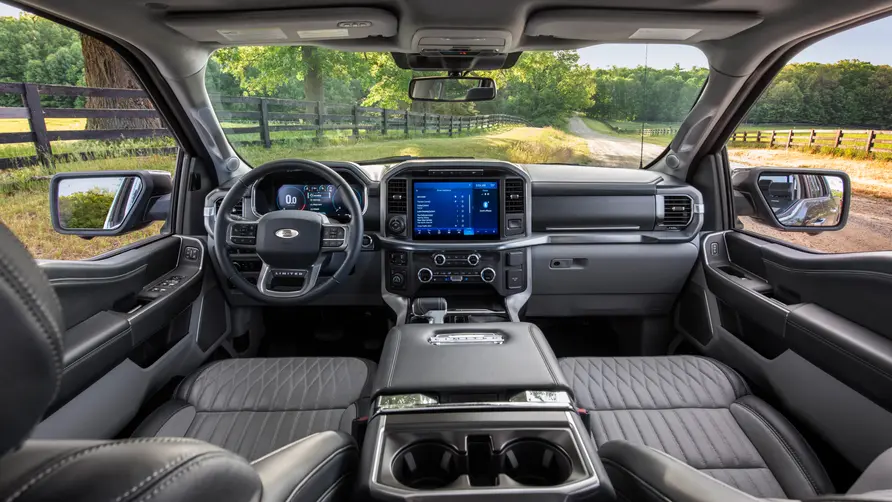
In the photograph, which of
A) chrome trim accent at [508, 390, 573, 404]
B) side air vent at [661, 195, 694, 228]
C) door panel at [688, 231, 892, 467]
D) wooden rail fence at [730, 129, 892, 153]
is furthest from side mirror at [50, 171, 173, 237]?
wooden rail fence at [730, 129, 892, 153]

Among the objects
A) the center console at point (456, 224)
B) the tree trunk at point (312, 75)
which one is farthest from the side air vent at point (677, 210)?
the tree trunk at point (312, 75)

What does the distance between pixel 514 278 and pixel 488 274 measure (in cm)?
17

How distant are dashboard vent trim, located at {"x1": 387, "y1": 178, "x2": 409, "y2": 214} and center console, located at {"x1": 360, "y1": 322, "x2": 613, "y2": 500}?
1.24 metres

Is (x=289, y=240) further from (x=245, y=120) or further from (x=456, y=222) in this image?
(x=245, y=120)

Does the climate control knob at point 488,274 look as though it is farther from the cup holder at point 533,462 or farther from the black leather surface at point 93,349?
the black leather surface at point 93,349

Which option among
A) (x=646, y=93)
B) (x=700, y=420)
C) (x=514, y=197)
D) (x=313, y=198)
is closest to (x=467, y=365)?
(x=700, y=420)

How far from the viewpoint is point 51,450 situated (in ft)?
1.86

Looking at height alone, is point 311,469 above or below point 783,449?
above

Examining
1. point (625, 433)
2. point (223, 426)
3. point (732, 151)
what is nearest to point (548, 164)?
point (732, 151)

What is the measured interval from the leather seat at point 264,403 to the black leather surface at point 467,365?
373 mm

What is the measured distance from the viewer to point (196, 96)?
2.81m

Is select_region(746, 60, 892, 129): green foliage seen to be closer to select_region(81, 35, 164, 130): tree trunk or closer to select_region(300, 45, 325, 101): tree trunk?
select_region(300, 45, 325, 101): tree trunk

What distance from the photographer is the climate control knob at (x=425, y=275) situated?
300cm

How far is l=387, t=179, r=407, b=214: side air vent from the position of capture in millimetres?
2963
